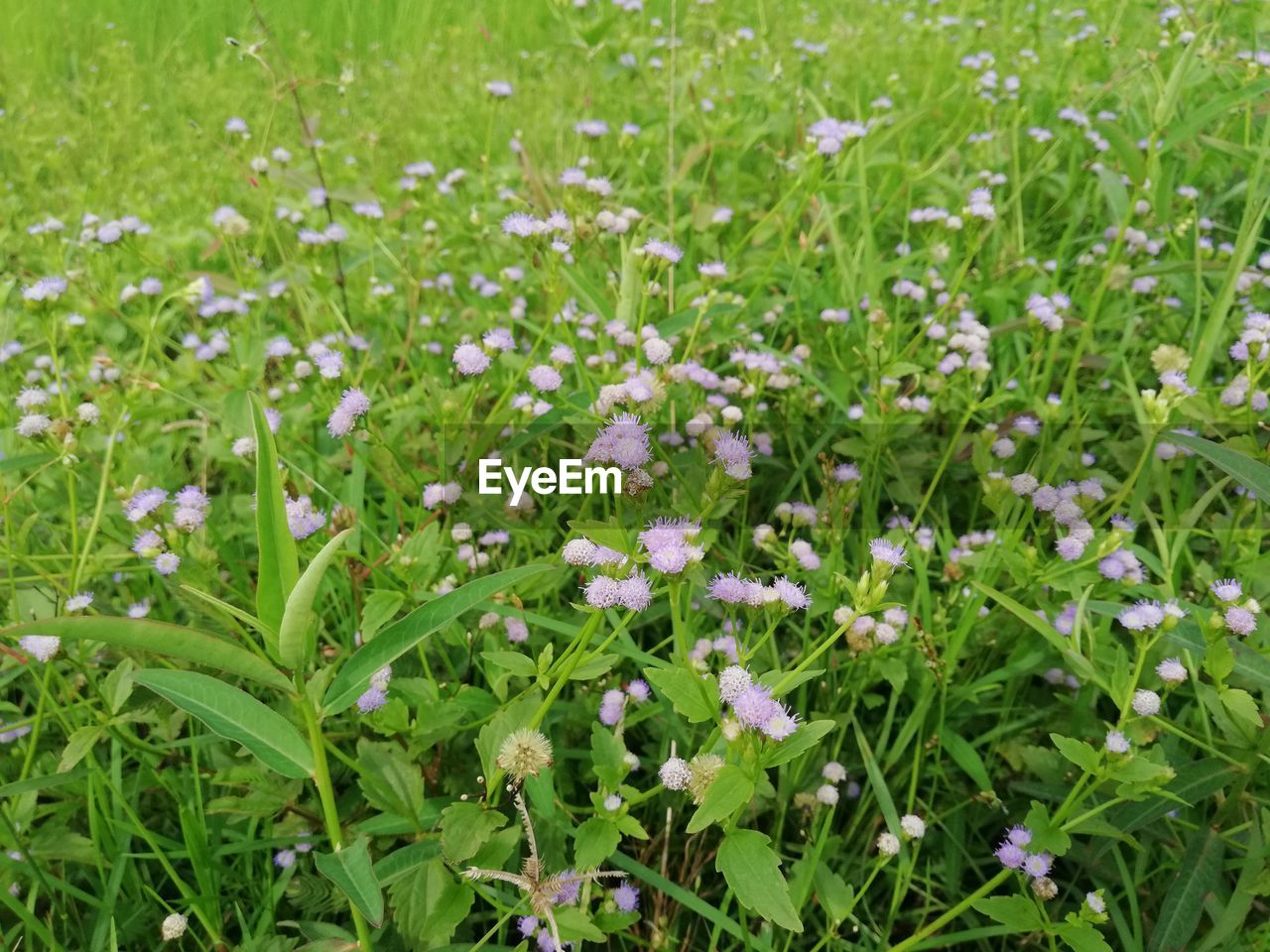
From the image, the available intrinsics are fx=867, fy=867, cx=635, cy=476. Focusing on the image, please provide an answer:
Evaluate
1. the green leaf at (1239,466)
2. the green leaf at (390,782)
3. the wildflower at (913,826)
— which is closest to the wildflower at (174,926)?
the green leaf at (390,782)

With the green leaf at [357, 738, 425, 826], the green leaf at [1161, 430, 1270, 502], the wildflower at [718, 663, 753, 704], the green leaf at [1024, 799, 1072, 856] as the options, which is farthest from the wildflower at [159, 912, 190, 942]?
the green leaf at [1161, 430, 1270, 502]

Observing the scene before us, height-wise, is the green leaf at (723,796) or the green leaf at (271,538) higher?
the green leaf at (271,538)

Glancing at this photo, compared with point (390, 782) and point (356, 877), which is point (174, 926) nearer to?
point (390, 782)

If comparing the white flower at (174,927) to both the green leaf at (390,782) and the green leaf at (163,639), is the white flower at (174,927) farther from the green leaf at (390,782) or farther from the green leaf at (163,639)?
the green leaf at (163,639)

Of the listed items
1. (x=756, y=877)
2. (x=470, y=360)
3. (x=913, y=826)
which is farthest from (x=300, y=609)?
(x=913, y=826)

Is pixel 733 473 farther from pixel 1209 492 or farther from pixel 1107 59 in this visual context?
pixel 1107 59

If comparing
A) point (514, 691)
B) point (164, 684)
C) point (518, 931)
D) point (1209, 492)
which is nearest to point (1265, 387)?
point (1209, 492)
